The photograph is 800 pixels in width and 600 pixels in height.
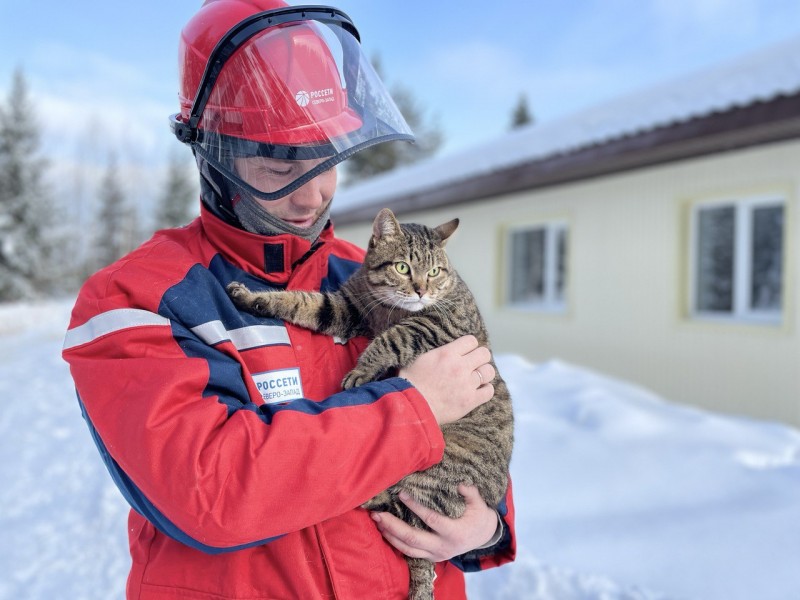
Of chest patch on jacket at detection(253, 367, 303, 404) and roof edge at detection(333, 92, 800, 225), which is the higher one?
roof edge at detection(333, 92, 800, 225)

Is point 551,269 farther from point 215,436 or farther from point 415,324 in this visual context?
point 215,436

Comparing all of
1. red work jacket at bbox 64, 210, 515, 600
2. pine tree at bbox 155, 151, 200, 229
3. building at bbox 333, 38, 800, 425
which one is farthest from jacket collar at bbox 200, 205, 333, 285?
pine tree at bbox 155, 151, 200, 229

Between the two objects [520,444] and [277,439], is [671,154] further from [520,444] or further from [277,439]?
[277,439]

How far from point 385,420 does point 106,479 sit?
169 inches

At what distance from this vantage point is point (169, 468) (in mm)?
1152

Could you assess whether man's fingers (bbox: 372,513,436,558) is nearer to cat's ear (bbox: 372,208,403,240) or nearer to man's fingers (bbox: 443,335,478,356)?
man's fingers (bbox: 443,335,478,356)

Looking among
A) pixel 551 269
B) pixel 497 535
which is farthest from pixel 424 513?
pixel 551 269

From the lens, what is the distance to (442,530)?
1627 mm

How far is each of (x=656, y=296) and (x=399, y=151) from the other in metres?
26.4

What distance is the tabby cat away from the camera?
66.8 inches

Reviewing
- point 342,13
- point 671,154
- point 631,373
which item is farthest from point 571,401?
point 342,13

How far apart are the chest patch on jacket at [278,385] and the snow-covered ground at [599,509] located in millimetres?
2104

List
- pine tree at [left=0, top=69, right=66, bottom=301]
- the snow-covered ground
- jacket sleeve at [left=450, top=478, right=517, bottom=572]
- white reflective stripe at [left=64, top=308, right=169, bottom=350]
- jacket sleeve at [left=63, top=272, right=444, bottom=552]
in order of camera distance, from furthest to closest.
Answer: pine tree at [left=0, top=69, right=66, bottom=301] < the snow-covered ground < jacket sleeve at [left=450, top=478, right=517, bottom=572] < white reflective stripe at [left=64, top=308, right=169, bottom=350] < jacket sleeve at [left=63, top=272, right=444, bottom=552]

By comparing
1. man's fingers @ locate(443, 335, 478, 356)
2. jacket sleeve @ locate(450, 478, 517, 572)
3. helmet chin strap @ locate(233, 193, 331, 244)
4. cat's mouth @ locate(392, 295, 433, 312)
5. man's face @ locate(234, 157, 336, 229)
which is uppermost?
man's face @ locate(234, 157, 336, 229)
